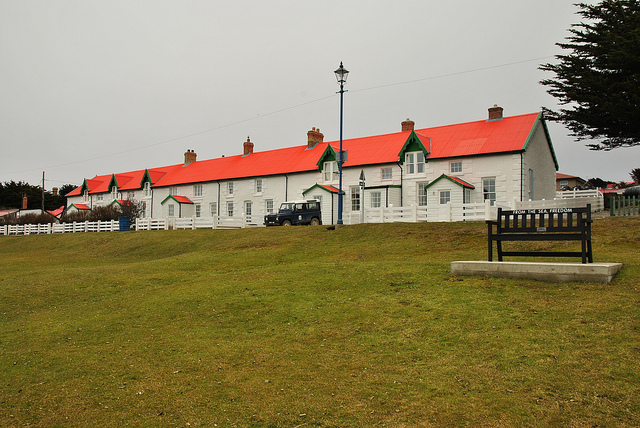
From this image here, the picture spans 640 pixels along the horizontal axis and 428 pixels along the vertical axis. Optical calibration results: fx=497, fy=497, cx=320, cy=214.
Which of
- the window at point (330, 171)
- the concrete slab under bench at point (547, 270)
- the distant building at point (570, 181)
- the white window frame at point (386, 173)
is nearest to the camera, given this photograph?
the concrete slab under bench at point (547, 270)

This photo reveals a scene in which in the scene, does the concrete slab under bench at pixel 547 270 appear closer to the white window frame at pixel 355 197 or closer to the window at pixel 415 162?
the window at pixel 415 162

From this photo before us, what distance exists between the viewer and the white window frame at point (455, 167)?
35584 mm

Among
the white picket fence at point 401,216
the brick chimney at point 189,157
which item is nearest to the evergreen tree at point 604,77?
the white picket fence at point 401,216

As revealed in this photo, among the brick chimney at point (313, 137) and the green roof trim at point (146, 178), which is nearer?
the brick chimney at point (313, 137)

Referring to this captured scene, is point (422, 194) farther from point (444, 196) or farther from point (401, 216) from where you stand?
point (401, 216)

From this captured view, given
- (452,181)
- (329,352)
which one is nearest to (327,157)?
(452,181)

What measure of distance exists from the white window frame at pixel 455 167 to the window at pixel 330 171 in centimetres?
935

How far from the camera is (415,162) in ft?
122

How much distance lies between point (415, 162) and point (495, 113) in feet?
24.8

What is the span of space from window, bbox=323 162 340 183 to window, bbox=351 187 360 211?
1.81m

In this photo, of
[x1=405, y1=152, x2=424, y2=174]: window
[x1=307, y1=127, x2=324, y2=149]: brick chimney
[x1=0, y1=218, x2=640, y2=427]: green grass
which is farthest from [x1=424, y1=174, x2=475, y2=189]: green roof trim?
[x1=0, y1=218, x2=640, y2=427]: green grass

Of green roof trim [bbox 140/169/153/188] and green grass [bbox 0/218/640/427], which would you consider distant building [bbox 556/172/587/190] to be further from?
green grass [bbox 0/218/640/427]

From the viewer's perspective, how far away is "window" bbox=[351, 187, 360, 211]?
130 ft

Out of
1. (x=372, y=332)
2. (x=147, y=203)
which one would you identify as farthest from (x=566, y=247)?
(x=147, y=203)
